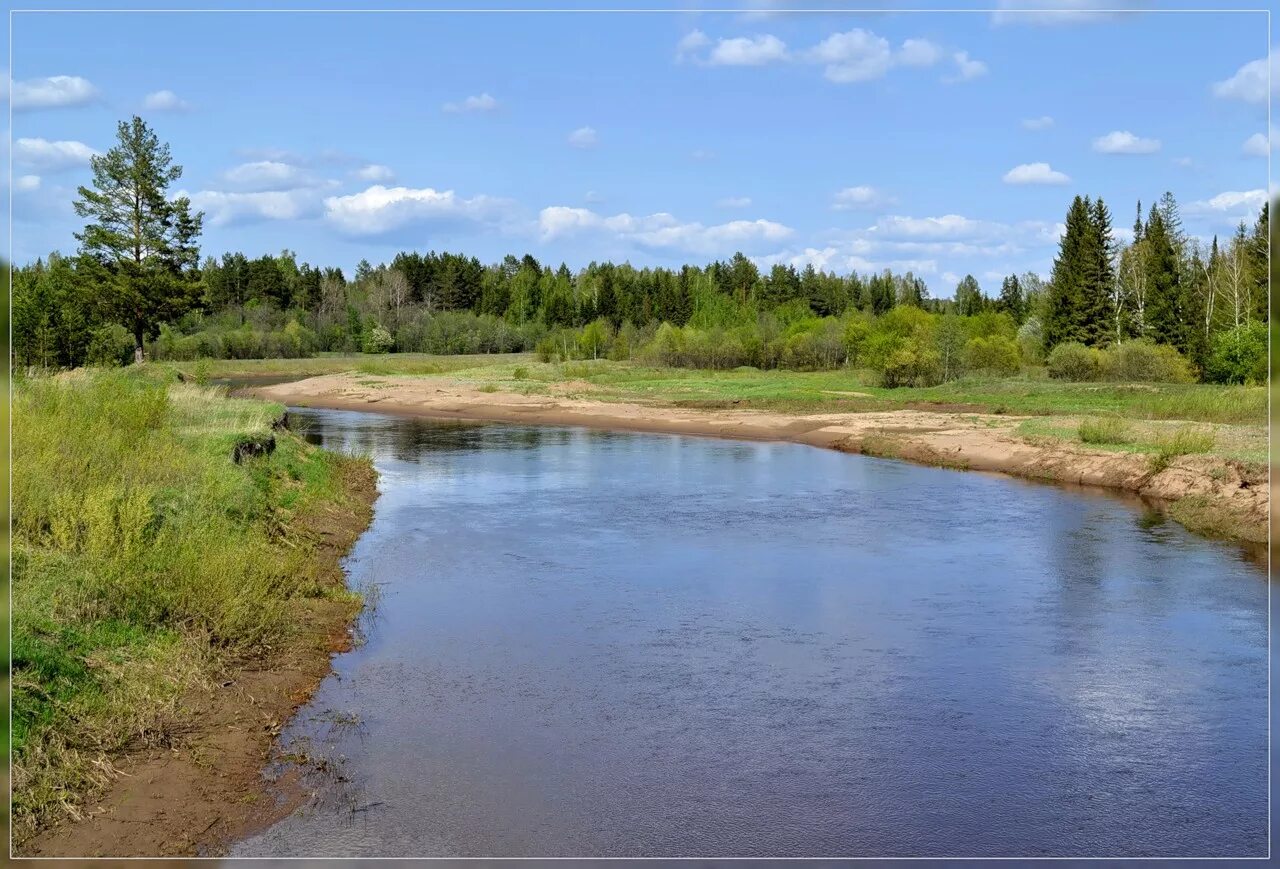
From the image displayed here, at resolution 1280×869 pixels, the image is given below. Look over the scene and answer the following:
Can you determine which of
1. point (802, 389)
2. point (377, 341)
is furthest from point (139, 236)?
point (377, 341)

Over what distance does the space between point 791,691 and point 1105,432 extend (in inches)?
881

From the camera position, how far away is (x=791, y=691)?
1219cm

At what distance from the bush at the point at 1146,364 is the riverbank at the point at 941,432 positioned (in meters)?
12.4

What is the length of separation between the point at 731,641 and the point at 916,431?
82.7ft

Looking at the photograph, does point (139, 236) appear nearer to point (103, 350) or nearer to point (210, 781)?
point (103, 350)

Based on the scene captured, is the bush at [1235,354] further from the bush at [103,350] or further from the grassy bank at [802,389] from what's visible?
the bush at [103,350]

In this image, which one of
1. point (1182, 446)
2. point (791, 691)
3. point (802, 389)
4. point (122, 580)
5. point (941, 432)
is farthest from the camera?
point (802, 389)

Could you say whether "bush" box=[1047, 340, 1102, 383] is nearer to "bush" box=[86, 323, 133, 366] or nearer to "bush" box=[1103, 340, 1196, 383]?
"bush" box=[1103, 340, 1196, 383]

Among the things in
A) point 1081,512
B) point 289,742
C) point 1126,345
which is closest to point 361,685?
point 289,742

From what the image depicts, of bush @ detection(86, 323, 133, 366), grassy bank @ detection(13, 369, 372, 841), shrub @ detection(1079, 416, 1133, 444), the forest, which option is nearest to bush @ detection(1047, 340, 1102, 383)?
the forest

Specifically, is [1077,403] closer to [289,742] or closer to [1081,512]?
[1081,512]

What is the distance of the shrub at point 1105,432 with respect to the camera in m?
30.6

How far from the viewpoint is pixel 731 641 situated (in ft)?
46.5

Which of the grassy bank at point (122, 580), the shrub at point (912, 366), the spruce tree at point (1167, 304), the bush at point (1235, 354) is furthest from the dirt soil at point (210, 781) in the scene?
the spruce tree at point (1167, 304)
